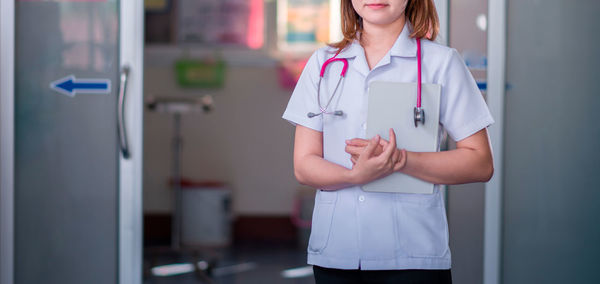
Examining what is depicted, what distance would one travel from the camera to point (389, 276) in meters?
1.17

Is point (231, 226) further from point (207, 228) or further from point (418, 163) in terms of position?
point (418, 163)

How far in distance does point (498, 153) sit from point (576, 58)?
0.49 meters

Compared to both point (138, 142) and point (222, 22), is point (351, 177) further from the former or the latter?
point (222, 22)

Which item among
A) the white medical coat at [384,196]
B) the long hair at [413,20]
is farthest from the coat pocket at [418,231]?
the long hair at [413,20]

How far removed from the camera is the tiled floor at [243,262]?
357 cm

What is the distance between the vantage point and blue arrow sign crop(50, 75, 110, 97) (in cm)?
237

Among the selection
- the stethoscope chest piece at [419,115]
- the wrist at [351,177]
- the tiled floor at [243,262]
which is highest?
the stethoscope chest piece at [419,115]

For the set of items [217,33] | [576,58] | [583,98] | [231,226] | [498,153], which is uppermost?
[217,33]

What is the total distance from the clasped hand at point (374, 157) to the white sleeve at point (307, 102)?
0.14 m

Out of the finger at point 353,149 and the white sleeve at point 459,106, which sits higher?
the white sleeve at point 459,106

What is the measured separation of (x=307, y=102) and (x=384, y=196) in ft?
0.85

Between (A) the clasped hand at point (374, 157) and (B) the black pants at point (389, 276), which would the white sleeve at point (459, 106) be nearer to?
(A) the clasped hand at point (374, 157)

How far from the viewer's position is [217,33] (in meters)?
4.86

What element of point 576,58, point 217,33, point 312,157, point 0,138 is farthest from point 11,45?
point 217,33
